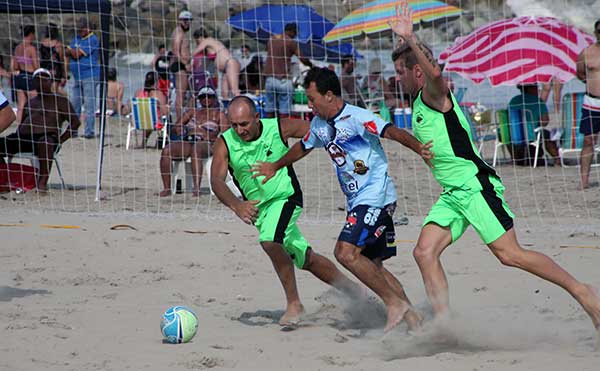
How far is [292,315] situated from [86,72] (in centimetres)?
1088

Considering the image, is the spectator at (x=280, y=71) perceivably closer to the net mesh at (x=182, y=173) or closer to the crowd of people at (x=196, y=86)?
the crowd of people at (x=196, y=86)

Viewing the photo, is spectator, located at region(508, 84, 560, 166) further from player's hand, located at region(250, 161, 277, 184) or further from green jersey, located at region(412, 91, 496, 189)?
green jersey, located at region(412, 91, 496, 189)

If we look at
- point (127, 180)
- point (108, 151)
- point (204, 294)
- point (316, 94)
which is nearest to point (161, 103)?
point (108, 151)

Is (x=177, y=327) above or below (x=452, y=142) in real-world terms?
below

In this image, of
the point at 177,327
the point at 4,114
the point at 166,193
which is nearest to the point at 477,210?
the point at 177,327

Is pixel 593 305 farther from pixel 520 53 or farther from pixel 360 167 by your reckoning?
pixel 520 53

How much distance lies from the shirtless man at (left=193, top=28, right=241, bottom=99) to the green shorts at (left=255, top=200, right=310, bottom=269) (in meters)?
8.55

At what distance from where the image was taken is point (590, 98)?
1025cm

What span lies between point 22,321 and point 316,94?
82.4 inches

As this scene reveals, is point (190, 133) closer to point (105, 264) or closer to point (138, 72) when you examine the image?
point (105, 264)

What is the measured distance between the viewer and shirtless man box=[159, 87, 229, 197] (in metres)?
10.4

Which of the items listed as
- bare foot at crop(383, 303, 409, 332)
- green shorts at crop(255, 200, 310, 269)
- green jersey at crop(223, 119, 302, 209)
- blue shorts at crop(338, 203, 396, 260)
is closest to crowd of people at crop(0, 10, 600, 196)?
green jersey at crop(223, 119, 302, 209)

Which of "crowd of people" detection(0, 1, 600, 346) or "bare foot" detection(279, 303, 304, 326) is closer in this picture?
"crowd of people" detection(0, 1, 600, 346)

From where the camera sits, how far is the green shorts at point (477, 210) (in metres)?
4.68
